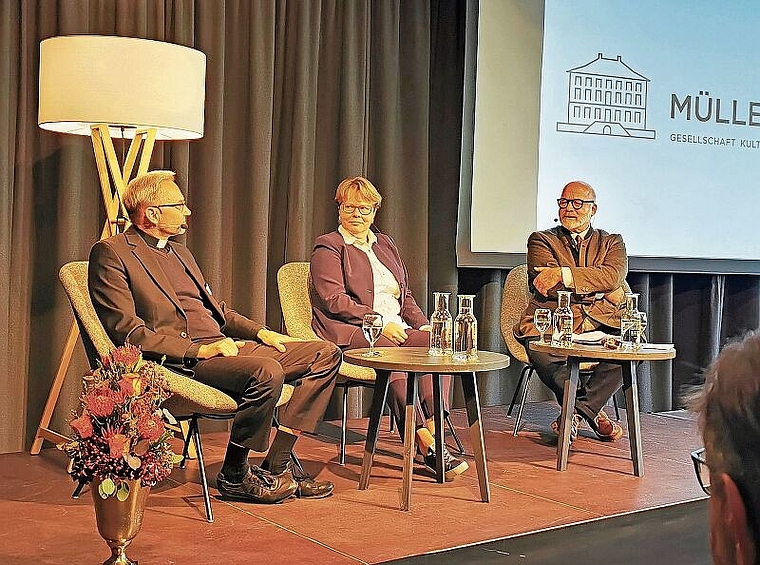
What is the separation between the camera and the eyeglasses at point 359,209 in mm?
4355

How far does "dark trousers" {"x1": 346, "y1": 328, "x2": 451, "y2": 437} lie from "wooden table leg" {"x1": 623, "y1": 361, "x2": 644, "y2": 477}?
0.70 meters

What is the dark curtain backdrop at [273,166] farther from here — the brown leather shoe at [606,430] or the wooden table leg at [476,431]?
the wooden table leg at [476,431]

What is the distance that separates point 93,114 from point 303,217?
1.44 metres

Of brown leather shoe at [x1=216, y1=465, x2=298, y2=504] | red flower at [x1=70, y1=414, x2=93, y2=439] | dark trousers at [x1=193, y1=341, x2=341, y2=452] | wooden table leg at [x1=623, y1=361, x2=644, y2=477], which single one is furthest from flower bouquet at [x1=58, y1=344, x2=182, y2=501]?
wooden table leg at [x1=623, y1=361, x2=644, y2=477]

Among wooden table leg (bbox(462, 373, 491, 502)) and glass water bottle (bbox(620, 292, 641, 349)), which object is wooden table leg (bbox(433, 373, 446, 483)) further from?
glass water bottle (bbox(620, 292, 641, 349))

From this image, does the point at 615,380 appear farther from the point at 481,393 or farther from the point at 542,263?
the point at 481,393

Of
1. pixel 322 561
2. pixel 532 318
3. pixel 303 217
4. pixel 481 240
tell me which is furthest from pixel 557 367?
pixel 322 561

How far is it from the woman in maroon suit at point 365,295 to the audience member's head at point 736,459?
339cm

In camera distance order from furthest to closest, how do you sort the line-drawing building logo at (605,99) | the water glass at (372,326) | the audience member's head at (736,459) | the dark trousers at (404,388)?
the line-drawing building logo at (605,99), the dark trousers at (404,388), the water glass at (372,326), the audience member's head at (736,459)

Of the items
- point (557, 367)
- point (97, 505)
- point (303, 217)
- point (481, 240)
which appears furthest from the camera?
point (481, 240)

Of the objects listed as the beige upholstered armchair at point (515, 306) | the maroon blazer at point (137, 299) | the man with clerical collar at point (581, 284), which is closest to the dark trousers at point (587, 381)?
the man with clerical collar at point (581, 284)

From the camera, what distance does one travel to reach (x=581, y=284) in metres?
4.73

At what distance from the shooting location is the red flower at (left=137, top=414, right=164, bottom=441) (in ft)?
9.02

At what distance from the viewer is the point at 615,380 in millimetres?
4711
